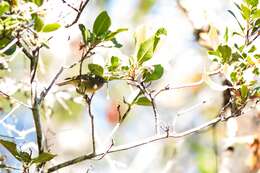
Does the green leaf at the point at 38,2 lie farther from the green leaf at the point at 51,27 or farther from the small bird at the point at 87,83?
the small bird at the point at 87,83

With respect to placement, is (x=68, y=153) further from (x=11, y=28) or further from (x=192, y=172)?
(x=11, y=28)

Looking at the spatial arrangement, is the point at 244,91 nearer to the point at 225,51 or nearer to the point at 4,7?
the point at 225,51

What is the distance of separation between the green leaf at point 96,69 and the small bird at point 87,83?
23 mm

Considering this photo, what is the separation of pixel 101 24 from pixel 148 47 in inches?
3.4

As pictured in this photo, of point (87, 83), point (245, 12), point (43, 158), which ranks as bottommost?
point (43, 158)

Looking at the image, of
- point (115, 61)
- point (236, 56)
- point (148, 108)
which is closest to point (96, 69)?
point (115, 61)

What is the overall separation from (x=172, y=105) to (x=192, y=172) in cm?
45

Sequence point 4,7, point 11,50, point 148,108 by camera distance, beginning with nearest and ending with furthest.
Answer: point 4,7 → point 11,50 → point 148,108

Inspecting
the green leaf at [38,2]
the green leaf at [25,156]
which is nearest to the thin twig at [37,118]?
the green leaf at [25,156]

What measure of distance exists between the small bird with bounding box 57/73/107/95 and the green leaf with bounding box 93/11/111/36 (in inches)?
3.4

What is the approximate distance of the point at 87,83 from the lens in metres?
0.89

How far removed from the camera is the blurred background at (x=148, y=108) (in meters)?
0.98

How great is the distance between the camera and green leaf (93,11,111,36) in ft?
2.71

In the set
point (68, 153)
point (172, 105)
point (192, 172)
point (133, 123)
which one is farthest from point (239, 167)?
point (133, 123)
